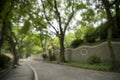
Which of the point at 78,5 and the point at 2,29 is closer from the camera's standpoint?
the point at 2,29

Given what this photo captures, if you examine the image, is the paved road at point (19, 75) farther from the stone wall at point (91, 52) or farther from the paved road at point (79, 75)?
the stone wall at point (91, 52)

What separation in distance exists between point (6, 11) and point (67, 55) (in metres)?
22.4

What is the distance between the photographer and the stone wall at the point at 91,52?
2029 centimetres

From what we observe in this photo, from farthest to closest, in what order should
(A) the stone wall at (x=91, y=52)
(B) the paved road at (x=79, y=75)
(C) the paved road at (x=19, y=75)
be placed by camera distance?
(A) the stone wall at (x=91, y=52) → (C) the paved road at (x=19, y=75) → (B) the paved road at (x=79, y=75)

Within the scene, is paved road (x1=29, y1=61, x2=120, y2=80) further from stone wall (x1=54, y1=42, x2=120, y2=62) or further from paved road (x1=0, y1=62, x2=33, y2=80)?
stone wall (x1=54, y1=42, x2=120, y2=62)

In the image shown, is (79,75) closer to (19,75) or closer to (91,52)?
(19,75)

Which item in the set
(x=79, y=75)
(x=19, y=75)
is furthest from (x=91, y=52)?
(x=19, y=75)

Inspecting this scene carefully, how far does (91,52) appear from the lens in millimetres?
25312

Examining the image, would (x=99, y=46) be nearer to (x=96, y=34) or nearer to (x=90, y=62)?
(x=90, y=62)

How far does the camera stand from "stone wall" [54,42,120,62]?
66.6 feet

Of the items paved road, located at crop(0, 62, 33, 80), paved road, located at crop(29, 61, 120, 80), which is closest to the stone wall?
paved road, located at crop(29, 61, 120, 80)

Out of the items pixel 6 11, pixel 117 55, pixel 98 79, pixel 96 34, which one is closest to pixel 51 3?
pixel 96 34

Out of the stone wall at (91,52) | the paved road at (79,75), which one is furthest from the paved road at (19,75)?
the stone wall at (91,52)

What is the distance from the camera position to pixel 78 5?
27172mm
